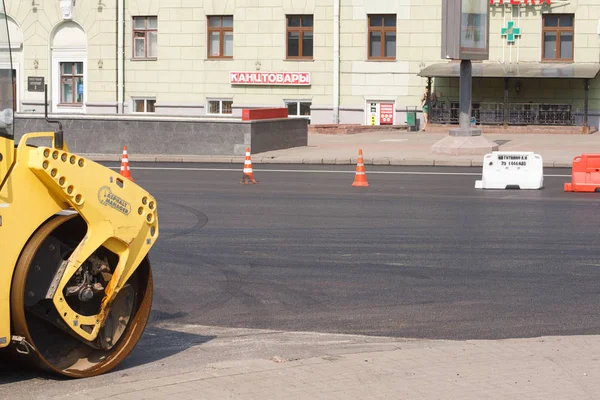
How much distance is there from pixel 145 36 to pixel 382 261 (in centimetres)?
3445

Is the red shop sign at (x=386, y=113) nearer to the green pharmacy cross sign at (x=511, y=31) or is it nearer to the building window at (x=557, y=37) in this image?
the green pharmacy cross sign at (x=511, y=31)

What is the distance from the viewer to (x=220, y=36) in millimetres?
44250

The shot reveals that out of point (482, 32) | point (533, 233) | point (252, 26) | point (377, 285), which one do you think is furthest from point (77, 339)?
point (252, 26)

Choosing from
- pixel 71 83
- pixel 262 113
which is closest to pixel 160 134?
pixel 262 113

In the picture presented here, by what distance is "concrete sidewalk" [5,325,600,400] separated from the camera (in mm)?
6508

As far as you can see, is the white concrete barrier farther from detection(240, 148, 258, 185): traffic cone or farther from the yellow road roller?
the yellow road roller

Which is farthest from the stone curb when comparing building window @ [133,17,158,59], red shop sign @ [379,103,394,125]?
building window @ [133,17,158,59]

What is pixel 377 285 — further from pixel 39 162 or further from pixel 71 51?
pixel 71 51

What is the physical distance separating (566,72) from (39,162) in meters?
34.7

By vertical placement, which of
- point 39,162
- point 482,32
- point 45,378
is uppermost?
point 482,32

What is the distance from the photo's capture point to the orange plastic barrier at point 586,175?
66.4 feet

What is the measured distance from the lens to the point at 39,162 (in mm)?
6453

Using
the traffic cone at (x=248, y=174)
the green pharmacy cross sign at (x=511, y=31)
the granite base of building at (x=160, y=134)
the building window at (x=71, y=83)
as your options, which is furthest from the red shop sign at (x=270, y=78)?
the traffic cone at (x=248, y=174)

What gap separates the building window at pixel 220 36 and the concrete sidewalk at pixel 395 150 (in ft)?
22.8
